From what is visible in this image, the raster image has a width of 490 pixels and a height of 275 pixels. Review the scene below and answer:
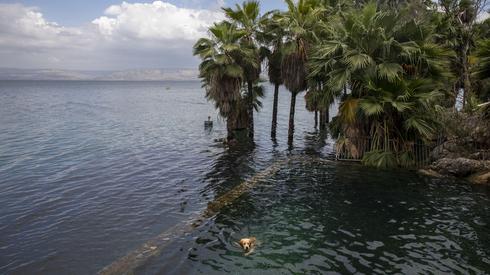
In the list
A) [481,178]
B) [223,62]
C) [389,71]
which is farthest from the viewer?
[223,62]

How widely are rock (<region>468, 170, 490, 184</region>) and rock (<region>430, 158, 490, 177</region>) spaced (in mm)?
299

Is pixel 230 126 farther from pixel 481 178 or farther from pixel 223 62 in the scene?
pixel 481 178

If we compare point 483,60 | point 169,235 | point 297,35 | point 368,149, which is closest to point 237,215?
point 169,235

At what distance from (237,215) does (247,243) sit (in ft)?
10.3

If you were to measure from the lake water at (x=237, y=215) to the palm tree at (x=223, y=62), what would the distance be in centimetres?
468

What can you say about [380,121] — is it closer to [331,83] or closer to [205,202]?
[331,83]

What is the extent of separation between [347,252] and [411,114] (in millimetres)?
12142

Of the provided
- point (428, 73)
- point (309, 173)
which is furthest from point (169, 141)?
point (428, 73)

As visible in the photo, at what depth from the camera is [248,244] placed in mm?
11812

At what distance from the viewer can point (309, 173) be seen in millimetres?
21328

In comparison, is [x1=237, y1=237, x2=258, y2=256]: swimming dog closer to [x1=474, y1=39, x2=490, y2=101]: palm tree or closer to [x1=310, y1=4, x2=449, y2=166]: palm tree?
[x1=310, y1=4, x2=449, y2=166]: palm tree

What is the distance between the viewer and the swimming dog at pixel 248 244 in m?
11.7

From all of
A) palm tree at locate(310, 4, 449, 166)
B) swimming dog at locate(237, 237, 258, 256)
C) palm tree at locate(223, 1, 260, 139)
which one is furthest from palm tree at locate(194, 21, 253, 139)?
swimming dog at locate(237, 237, 258, 256)

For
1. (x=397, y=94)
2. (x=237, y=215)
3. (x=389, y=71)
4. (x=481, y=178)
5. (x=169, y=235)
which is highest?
(x=389, y=71)
